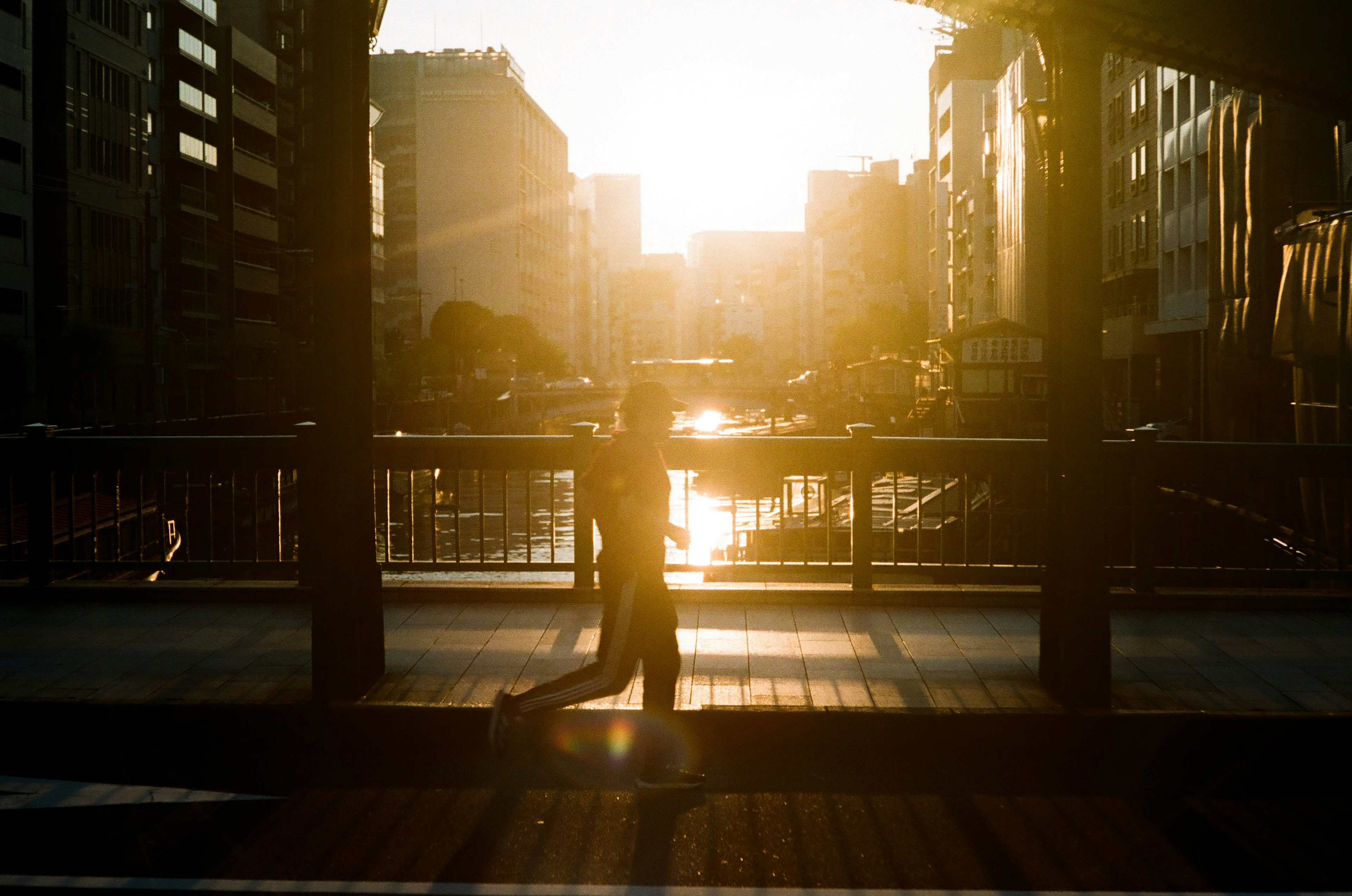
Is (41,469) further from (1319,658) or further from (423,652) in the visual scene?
(1319,658)

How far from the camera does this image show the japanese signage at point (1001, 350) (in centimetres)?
4647

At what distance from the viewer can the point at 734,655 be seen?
7.85m

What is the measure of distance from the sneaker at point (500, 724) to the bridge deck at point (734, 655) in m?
0.84

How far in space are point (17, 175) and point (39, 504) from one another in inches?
1931

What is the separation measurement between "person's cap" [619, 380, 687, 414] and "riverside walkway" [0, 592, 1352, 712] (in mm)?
1734

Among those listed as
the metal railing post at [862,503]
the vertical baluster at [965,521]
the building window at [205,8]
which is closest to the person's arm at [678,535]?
the vertical baluster at [965,521]

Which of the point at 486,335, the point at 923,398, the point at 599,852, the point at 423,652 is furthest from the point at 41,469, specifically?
the point at 486,335

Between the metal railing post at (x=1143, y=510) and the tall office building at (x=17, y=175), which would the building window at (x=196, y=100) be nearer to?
the tall office building at (x=17, y=175)

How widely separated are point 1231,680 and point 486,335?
117993mm

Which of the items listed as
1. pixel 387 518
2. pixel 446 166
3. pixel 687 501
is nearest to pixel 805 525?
pixel 687 501

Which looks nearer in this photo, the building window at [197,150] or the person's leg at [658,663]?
the person's leg at [658,663]

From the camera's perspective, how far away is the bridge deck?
6.79m

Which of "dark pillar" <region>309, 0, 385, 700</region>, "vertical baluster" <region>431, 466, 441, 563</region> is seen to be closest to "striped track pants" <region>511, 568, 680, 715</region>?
"dark pillar" <region>309, 0, 385, 700</region>

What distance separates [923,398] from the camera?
226ft
